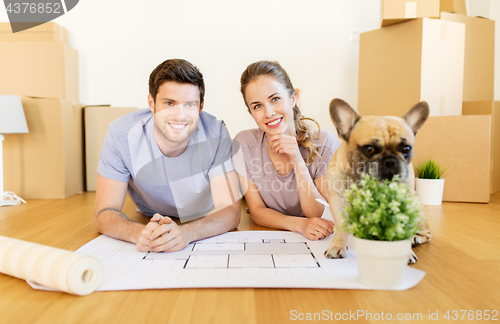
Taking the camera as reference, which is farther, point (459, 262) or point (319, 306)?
point (459, 262)

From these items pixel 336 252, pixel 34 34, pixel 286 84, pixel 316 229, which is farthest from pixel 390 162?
pixel 34 34

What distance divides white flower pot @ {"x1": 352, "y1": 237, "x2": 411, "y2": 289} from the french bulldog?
11cm

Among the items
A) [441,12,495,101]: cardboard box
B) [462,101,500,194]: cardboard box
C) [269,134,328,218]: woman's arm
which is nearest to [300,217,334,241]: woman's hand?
[269,134,328,218]: woman's arm

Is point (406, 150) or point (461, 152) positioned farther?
point (461, 152)

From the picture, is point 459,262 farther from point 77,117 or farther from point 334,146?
point 77,117

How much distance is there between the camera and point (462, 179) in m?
1.97

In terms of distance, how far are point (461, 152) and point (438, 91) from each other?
37 cm

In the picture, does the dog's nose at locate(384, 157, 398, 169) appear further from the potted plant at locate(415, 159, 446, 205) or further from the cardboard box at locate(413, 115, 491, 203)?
the cardboard box at locate(413, 115, 491, 203)

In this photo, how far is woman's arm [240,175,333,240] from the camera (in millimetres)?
1168

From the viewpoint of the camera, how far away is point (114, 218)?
119 cm

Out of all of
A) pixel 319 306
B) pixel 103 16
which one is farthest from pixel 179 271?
pixel 103 16

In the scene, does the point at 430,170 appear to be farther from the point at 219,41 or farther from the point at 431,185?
the point at 219,41

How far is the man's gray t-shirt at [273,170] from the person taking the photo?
4.71ft

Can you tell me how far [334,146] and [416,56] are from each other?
0.94 m
